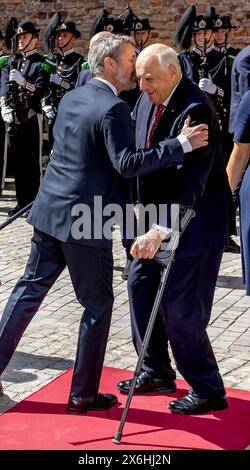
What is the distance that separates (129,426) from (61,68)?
6.77m

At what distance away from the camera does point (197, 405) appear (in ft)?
15.0

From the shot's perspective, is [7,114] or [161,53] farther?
[7,114]

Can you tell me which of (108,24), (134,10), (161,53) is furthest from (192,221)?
(134,10)

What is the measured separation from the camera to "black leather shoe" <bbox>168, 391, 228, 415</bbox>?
180 inches

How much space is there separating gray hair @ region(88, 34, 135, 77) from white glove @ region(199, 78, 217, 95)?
5029 mm

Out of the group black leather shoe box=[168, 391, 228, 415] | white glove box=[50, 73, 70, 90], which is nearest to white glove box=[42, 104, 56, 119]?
white glove box=[50, 73, 70, 90]

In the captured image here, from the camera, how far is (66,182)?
14.6 ft

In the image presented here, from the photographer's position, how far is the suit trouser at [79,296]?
4.46 meters

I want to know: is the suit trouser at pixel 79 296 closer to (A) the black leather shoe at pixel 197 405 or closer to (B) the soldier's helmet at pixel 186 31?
(A) the black leather shoe at pixel 197 405

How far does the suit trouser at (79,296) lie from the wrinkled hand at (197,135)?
27.3 inches

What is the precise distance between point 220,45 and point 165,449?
280 inches

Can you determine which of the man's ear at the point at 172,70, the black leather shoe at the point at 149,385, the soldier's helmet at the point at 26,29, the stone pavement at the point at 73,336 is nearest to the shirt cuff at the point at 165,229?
the man's ear at the point at 172,70

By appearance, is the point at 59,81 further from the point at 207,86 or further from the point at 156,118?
the point at 156,118

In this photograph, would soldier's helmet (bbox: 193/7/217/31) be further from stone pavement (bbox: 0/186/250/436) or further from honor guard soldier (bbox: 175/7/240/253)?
stone pavement (bbox: 0/186/250/436)
